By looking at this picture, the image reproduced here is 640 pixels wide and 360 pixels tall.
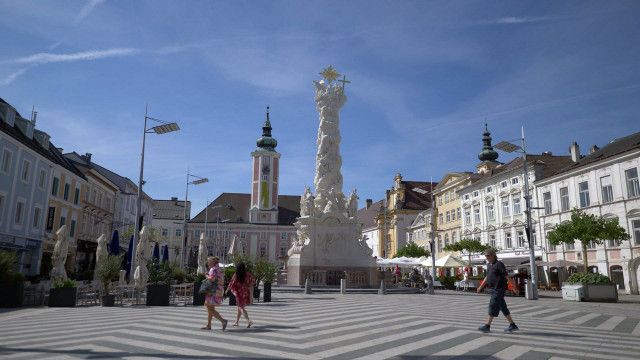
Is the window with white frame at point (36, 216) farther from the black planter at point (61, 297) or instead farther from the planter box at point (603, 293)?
the planter box at point (603, 293)

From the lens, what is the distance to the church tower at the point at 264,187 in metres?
94.9

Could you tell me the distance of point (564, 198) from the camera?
1523 inches

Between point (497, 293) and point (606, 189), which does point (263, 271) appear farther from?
point (606, 189)

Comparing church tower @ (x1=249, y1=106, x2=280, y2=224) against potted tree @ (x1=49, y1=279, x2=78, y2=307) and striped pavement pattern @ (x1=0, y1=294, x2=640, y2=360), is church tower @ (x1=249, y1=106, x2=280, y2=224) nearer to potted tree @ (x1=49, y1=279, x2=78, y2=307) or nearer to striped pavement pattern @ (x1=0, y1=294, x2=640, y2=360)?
potted tree @ (x1=49, y1=279, x2=78, y2=307)

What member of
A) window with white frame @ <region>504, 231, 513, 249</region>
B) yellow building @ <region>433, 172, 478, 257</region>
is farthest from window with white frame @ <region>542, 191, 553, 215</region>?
yellow building @ <region>433, 172, 478, 257</region>

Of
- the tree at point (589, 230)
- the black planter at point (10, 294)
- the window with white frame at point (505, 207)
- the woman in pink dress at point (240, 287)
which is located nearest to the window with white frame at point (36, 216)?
the black planter at point (10, 294)

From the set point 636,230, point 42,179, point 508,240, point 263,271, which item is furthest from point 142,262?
point 508,240

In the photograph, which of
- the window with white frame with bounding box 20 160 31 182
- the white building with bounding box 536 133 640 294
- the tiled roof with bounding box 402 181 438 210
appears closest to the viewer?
the window with white frame with bounding box 20 160 31 182

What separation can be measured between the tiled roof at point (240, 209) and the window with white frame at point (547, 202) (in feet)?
201

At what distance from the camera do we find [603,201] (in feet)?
112

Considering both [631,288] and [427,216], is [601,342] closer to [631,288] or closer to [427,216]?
[631,288]

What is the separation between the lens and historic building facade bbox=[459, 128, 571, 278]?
42312 millimetres

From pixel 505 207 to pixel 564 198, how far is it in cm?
739

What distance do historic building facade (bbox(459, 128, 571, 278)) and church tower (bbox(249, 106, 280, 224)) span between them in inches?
1957
